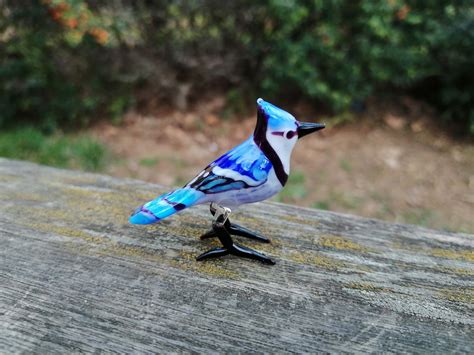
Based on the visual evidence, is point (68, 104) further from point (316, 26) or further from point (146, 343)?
point (146, 343)

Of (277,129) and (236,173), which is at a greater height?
(277,129)

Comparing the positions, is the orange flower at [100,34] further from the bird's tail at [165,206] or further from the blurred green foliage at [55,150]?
the bird's tail at [165,206]

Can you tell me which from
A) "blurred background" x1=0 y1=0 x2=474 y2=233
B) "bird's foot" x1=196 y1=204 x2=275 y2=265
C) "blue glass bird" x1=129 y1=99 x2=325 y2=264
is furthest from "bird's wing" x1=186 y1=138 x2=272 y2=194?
"blurred background" x1=0 y1=0 x2=474 y2=233

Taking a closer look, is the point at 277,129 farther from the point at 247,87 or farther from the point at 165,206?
the point at 247,87

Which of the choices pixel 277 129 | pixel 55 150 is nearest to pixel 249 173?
pixel 277 129

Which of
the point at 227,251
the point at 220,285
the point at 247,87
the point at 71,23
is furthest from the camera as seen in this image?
the point at 247,87

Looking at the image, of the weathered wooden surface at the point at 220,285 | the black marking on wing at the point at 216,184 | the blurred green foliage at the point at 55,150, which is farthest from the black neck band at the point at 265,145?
the blurred green foliage at the point at 55,150

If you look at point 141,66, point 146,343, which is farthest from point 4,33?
point 146,343

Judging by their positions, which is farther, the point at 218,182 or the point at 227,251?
the point at 227,251
